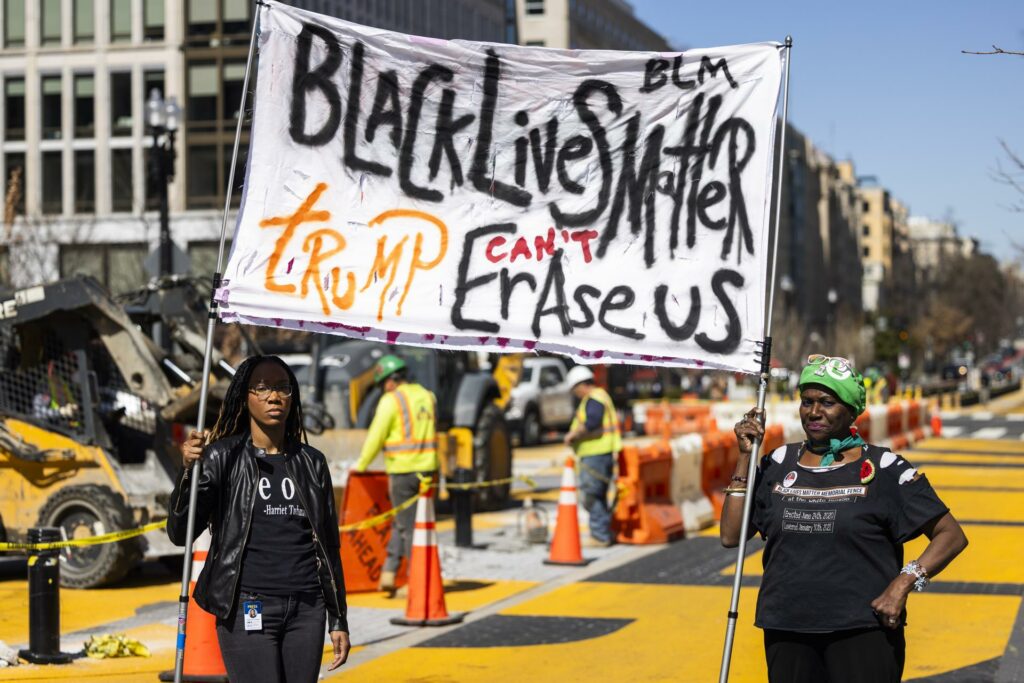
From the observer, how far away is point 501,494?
20.4m

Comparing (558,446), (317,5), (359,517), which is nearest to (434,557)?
(359,517)

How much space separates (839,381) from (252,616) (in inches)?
83.6

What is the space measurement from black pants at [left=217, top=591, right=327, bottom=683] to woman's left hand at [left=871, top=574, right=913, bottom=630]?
1.84 metres

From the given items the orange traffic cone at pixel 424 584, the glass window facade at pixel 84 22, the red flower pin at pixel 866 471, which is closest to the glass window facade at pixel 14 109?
the glass window facade at pixel 84 22

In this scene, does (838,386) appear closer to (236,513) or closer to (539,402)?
(236,513)

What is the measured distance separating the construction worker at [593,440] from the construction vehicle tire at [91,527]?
4.59 meters

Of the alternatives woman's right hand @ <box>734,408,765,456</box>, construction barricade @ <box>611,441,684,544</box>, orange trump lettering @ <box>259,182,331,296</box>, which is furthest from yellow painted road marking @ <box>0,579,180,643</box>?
woman's right hand @ <box>734,408,765,456</box>

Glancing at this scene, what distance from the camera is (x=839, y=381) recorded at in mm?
5301

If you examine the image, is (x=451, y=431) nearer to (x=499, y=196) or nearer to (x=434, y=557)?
(x=434, y=557)

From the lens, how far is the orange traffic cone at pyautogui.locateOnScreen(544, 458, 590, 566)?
14.6 metres

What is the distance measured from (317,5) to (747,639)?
4791 cm

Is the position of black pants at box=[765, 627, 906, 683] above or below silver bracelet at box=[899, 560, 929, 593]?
below

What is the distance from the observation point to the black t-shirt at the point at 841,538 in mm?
5109

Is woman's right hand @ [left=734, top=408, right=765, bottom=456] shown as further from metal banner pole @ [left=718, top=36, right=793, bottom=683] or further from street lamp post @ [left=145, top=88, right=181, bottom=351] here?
street lamp post @ [left=145, top=88, right=181, bottom=351]
